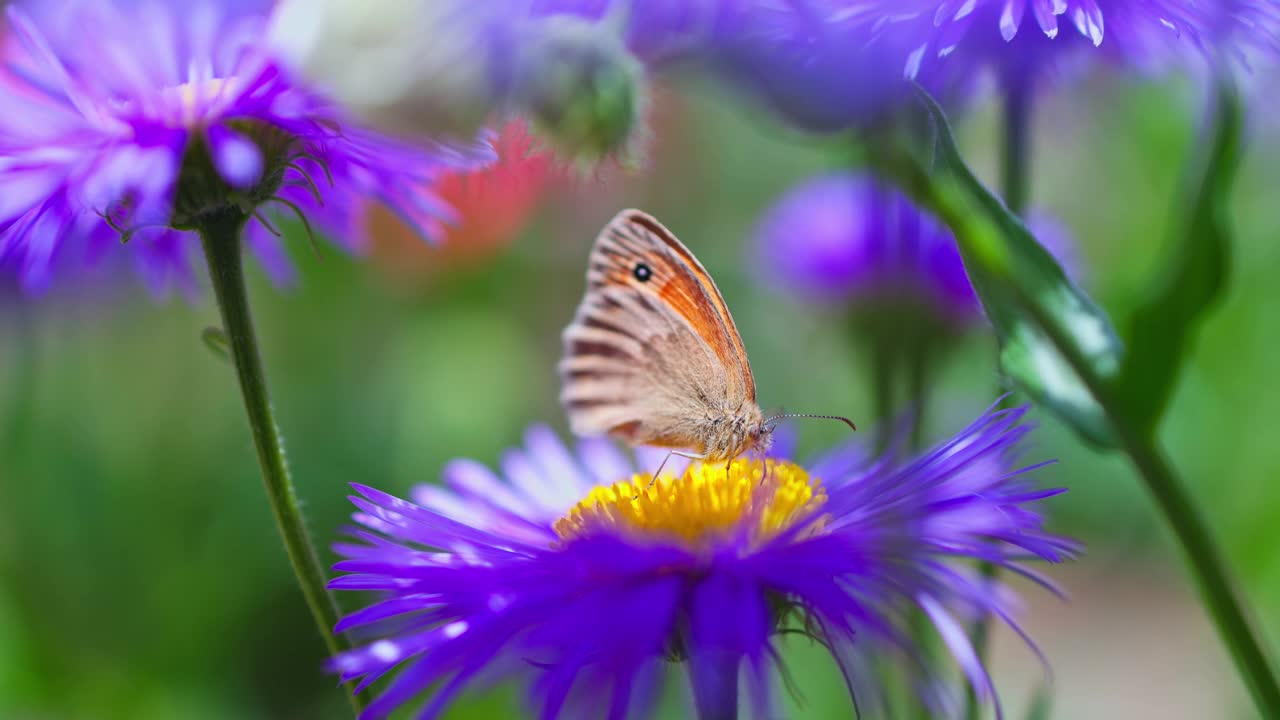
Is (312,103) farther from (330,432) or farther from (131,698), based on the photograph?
(330,432)

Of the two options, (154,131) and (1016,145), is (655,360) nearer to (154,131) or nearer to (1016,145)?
→ (1016,145)

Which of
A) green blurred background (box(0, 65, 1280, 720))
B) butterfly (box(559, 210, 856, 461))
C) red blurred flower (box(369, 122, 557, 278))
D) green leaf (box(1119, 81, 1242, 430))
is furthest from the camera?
red blurred flower (box(369, 122, 557, 278))

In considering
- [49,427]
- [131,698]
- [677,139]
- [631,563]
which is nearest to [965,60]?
[631,563]

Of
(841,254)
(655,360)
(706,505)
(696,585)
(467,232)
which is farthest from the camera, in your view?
(467,232)

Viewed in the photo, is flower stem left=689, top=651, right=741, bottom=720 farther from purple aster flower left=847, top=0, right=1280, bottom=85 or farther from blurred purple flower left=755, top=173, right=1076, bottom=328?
blurred purple flower left=755, top=173, right=1076, bottom=328

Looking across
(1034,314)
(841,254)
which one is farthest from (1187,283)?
(841,254)

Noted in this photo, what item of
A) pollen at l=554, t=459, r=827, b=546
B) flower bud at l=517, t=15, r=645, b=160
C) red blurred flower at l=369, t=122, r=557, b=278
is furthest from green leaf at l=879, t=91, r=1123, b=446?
red blurred flower at l=369, t=122, r=557, b=278
